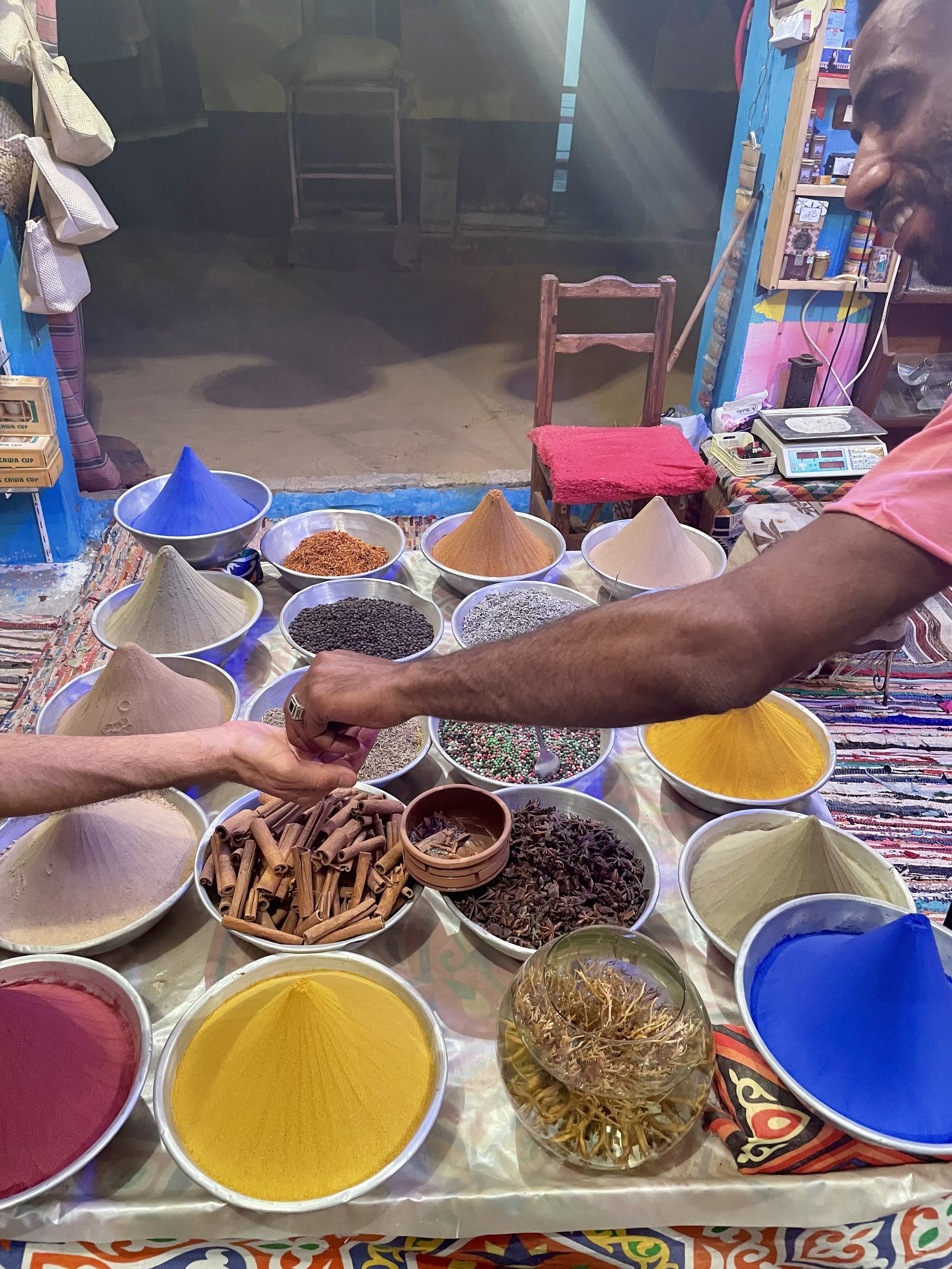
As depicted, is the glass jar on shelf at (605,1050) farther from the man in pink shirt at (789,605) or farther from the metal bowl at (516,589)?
the metal bowl at (516,589)

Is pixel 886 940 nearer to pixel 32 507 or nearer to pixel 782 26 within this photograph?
pixel 32 507

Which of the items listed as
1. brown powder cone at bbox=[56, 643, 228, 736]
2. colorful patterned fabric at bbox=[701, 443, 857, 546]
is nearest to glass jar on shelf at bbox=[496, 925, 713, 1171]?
brown powder cone at bbox=[56, 643, 228, 736]

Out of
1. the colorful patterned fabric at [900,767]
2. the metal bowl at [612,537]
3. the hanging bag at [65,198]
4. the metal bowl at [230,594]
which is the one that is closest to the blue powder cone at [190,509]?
the metal bowl at [230,594]

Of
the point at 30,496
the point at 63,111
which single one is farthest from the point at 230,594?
the point at 63,111

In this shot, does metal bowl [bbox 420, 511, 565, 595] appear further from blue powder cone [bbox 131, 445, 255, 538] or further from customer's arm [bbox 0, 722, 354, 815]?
customer's arm [bbox 0, 722, 354, 815]

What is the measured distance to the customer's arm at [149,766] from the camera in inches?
42.3

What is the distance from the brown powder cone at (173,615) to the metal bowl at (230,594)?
0.02m

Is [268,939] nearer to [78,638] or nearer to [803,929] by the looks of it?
[803,929]

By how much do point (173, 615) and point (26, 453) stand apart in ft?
5.23

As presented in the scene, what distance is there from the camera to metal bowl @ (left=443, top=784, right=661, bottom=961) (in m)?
1.13

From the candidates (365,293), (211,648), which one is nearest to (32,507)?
(211,648)

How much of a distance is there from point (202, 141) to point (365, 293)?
12.6 feet

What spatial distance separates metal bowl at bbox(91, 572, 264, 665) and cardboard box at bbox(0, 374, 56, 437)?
4.82ft

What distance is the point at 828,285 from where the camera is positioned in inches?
135
